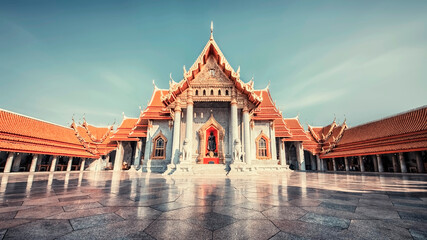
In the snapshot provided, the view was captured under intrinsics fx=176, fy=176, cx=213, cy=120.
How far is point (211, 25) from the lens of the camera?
45.0 ft

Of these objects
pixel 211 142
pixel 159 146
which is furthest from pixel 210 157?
pixel 159 146

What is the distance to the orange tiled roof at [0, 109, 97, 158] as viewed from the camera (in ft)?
47.6

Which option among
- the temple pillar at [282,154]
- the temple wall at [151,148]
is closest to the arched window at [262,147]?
the temple pillar at [282,154]

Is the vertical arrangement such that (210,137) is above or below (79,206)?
above

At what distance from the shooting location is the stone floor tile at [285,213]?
2.06 metres

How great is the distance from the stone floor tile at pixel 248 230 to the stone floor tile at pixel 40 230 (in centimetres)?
140

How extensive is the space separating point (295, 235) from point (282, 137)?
19702 mm

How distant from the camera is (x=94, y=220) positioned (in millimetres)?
1912

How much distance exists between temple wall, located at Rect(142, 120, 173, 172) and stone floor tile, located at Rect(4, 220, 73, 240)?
1435 centimetres

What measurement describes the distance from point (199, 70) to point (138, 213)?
13.1 meters

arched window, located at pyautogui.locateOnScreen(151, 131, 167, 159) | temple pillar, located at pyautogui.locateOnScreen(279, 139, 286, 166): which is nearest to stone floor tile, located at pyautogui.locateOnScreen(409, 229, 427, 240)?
arched window, located at pyautogui.locateOnScreen(151, 131, 167, 159)

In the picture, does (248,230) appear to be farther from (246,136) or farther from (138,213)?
(246,136)

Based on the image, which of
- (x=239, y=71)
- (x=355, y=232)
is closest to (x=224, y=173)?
(x=239, y=71)

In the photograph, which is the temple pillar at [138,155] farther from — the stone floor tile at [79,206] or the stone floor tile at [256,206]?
the stone floor tile at [256,206]
